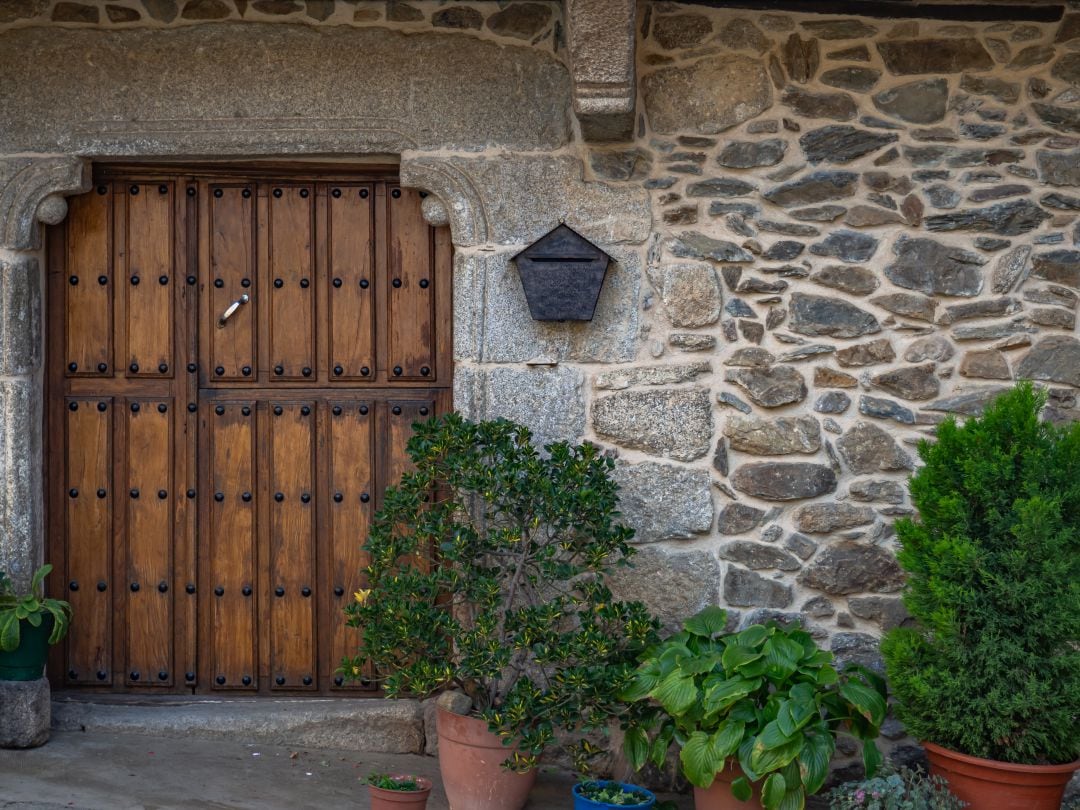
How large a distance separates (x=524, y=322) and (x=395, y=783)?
5.29 ft

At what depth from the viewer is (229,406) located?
464 cm

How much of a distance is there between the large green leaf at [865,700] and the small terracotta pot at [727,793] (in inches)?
14.9

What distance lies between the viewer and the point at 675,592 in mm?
4324

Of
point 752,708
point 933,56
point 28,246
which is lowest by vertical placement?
point 752,708

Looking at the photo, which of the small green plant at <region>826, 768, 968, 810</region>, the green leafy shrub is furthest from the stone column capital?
the small green plant at <region>826, 768, 968, 810</region>

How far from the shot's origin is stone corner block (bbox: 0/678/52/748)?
14.0 feet

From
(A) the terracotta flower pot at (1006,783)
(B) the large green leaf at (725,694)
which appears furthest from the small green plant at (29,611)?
(A) the terracotta flower pot at (1006,783)

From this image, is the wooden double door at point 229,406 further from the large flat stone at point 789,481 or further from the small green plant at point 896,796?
the small green plant at point 896,796

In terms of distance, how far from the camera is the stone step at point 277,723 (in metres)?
4.47

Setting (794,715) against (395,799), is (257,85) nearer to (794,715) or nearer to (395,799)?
(395,799)

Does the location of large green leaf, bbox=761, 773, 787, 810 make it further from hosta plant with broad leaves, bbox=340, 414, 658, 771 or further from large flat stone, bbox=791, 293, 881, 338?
large flat stone, bbox=791, 293, 881, 338

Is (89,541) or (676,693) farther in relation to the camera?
(89,541)

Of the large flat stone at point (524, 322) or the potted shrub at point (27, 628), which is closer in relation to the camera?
the potted shrub at point (27, 628)

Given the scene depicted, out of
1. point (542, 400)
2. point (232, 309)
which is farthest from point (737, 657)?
point (232, 309)
